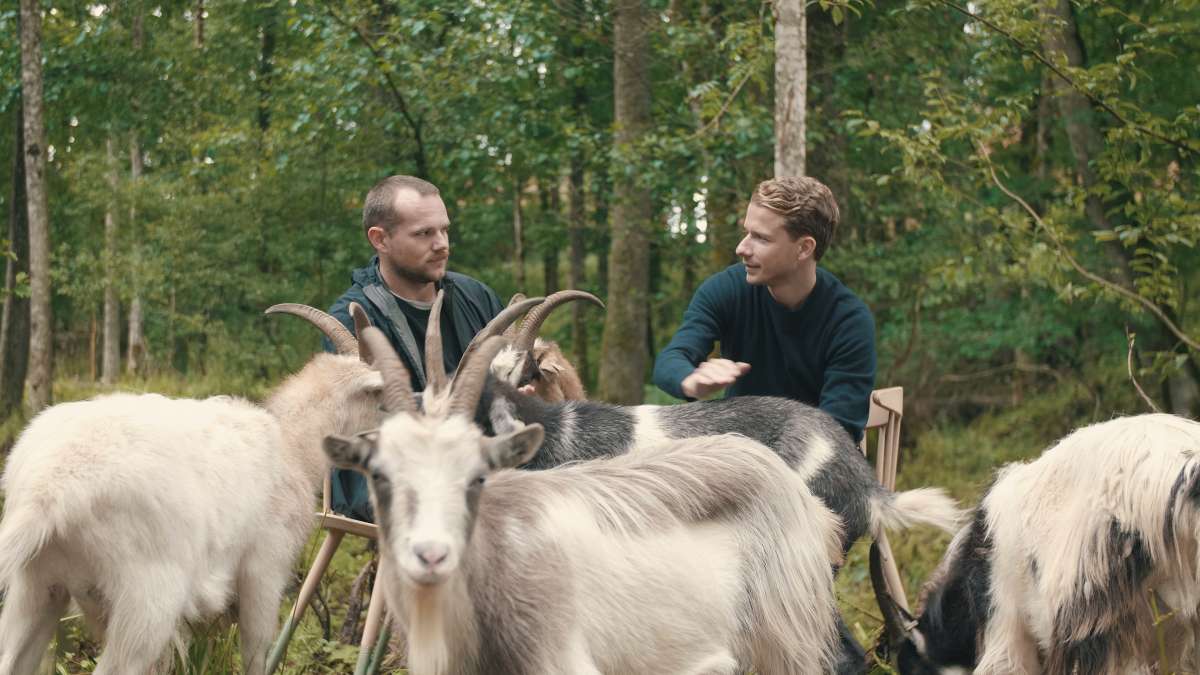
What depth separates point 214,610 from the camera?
420 cm

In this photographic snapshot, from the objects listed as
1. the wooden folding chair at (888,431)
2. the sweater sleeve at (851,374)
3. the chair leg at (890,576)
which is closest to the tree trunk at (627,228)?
the wooden folding chair at (888,431)

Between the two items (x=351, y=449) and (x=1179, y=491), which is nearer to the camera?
(x=351, y=449)

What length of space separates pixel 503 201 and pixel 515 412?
43.5 ft

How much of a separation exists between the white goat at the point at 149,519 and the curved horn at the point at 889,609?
6.69 ft

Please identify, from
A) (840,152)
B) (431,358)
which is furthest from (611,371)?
(431,358)

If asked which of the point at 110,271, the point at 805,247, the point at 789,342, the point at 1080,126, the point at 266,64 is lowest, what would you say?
the point at 789,342

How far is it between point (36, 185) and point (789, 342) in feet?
26.6

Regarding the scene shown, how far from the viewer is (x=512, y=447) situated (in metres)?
3.39

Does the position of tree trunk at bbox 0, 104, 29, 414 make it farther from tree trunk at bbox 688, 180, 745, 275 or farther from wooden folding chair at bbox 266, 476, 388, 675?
wooden folding chair at bbox 266, 476, 388, 675

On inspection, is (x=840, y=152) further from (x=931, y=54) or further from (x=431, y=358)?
(x=431, y=358)

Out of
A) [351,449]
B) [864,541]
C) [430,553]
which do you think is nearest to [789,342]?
[864,541]

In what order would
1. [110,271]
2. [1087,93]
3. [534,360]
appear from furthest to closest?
[110,271] → [1087,93] → [534,360]

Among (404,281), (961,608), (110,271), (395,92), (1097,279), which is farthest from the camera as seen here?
(110,271)

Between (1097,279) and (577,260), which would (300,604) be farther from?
(577,260)
